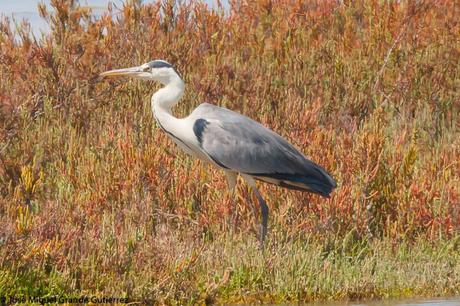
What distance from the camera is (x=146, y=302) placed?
5961 millimetres

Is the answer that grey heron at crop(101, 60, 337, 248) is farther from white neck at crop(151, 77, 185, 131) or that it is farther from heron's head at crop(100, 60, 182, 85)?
heron's head at crop(100, 60, 182, 85)

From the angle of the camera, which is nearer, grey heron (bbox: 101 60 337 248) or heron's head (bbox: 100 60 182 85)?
grey heron (bbox: 101 60 337 248)

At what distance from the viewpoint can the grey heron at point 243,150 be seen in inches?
300

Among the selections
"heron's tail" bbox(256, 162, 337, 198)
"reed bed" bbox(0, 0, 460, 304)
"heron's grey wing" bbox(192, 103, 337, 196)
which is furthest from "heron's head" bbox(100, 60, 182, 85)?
"heron's tail" bbox(256, 162, 337, 198)

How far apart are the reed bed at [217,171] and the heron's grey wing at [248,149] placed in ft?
0.80

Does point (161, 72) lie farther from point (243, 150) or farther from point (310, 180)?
point (310, 180)

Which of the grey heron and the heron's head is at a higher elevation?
the heron's head

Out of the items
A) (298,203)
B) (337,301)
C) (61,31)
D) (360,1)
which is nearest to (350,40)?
→ (360,1)

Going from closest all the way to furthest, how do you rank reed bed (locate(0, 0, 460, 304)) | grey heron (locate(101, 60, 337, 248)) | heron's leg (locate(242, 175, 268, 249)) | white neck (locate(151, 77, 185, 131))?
reed bed (locate(0, 0, 460, 304)), heron's leg (locate(242, 175, 268, 249)), grey heron (locate(101, 60, 337, 248)), white neck (locate(151, 77, 185, 131))

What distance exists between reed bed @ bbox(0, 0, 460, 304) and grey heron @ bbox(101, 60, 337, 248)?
213mm

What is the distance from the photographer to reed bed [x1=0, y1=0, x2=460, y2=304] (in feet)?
20.5

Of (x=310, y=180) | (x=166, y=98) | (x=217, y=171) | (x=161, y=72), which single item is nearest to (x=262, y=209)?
(x=310, y=180)

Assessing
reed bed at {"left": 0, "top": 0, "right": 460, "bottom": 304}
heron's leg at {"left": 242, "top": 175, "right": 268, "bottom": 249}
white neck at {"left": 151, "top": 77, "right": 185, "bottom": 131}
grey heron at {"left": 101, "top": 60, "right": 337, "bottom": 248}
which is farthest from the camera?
white neck at {"left": 151, "top": 77, "right": 185, "bottom": 131}

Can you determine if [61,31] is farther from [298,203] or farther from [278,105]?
[298,203]
